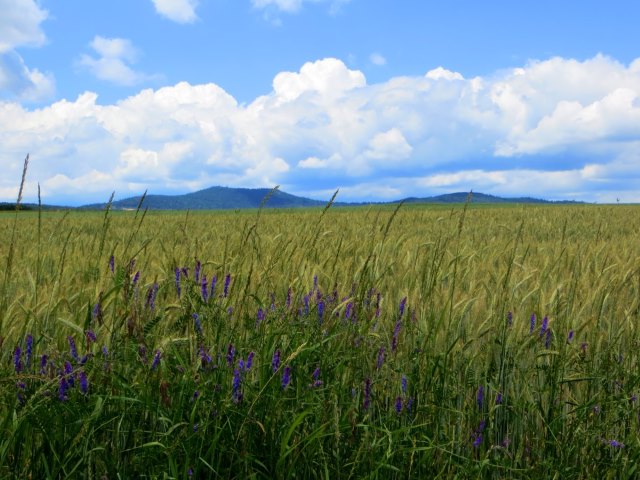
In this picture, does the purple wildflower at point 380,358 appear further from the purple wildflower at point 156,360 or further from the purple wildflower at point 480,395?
the purple wildflower at point 156,360

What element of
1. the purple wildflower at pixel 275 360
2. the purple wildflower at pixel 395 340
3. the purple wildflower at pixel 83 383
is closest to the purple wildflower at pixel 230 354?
the purple wildflower at pixel 275 360

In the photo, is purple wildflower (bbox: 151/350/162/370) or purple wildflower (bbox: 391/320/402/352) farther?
purple wildflower (bbox: 391/320/402/352)

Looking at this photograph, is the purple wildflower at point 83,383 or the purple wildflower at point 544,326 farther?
the purple wildflower at point 544,326

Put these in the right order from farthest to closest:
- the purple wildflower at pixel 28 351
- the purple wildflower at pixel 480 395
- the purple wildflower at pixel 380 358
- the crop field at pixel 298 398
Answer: the purple wildflower at pixel 380 358, the purple wildflower at pixel 480 395, the purple wildflower at pixel 28 351, the crop field at pixel 298 398

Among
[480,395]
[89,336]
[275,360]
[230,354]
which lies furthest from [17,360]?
[480,395]

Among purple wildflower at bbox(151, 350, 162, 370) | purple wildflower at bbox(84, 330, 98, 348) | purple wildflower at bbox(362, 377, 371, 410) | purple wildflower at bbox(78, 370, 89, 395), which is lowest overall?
purple wildflower at bbox(362, 377, 371, 410)

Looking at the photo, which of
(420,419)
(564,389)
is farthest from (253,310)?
(564,389)

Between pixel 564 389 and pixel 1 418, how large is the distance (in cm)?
200

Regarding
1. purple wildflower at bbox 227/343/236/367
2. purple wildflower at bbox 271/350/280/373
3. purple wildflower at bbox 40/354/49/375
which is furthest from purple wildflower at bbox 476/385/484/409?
purple wildflower at bbox 40/354/49/375

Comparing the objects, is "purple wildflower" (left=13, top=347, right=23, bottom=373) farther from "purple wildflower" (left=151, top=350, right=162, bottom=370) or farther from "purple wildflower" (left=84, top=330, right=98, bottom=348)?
"purple wildflower" (left=151, top=350, right=162, bottom=370)

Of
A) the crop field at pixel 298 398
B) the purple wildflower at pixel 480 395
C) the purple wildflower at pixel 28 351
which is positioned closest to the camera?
the crop field at pixel 298 398

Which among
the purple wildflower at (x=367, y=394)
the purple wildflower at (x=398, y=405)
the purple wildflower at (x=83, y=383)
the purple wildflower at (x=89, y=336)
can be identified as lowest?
the purple wildflower at (x=398, y=405)

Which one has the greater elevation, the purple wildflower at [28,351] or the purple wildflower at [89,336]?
the purple wildflower at [89,336]

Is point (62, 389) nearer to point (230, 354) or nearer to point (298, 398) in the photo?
point (230, 354)
